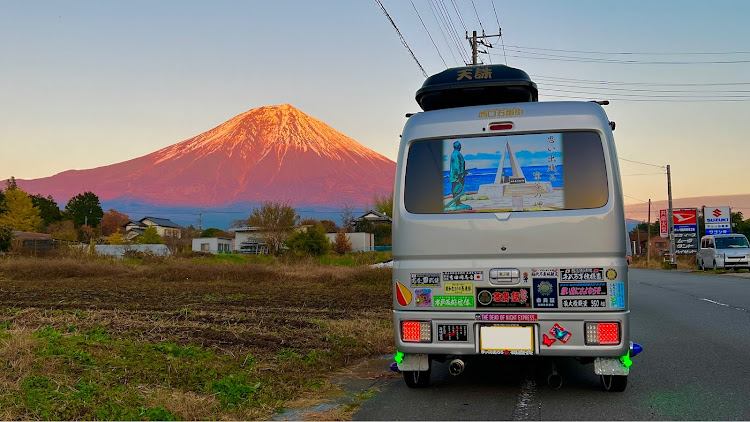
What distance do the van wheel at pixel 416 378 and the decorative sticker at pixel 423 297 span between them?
89 cm

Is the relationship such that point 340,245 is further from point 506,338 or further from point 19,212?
point 506,338

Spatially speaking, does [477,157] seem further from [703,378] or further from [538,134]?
[703,378]

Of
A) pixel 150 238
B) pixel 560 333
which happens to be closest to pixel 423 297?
pixel 560 333

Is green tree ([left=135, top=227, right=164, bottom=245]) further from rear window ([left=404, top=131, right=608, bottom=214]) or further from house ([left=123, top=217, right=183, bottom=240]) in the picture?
rear window ([left=404, top=131, right=608, bottom=214])

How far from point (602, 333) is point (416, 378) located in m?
1.82

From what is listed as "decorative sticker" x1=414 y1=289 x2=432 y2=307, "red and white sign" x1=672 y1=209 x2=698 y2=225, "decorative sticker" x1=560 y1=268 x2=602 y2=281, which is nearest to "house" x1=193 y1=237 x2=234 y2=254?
"red and white sign" x1=672 y1=209 x2=698 y2=225

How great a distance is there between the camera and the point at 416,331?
18.9ft

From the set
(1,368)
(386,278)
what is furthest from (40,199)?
(1,368)

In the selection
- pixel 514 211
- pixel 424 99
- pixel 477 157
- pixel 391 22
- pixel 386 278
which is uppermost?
pixel 391 22

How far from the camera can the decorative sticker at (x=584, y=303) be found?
17.7 feet

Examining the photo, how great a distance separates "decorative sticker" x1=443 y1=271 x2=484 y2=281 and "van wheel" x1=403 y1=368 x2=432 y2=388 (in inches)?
43.9

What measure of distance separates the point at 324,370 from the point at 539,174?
11.2 feet

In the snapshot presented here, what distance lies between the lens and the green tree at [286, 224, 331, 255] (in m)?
49.9

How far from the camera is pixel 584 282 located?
5.42 m
